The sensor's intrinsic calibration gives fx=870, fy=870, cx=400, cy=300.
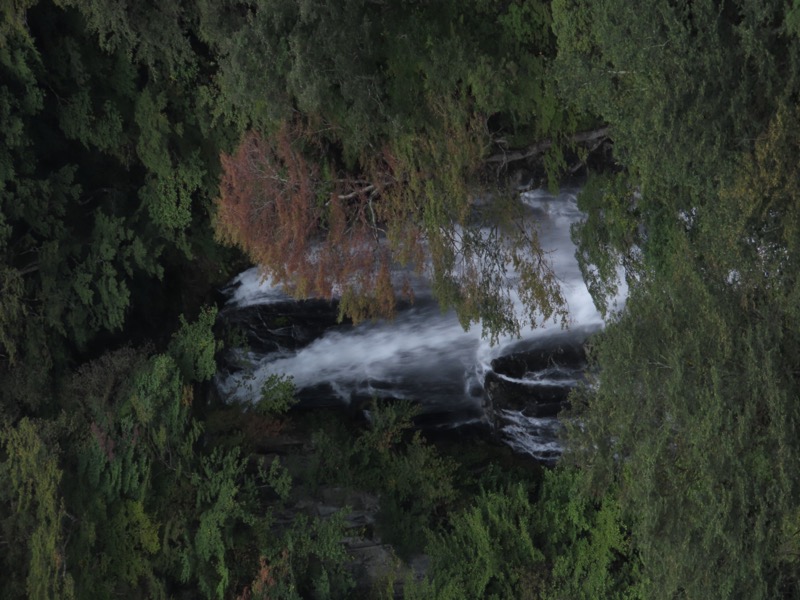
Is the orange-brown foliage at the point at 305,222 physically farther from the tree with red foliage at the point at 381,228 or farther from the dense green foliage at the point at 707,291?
the dense green foliage at the point at 707,291

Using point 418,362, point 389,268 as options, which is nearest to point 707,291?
point 389,268

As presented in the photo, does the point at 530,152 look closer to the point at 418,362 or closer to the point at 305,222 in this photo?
the point at 305,222

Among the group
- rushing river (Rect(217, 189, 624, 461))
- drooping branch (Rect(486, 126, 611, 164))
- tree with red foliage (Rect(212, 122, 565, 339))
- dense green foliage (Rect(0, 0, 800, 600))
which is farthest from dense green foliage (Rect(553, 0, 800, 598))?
rushing river (Rect(217, 189, 624, 461))

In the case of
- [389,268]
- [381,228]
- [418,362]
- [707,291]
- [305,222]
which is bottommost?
[707,291]

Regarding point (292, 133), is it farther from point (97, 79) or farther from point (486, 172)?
point (97, 79)

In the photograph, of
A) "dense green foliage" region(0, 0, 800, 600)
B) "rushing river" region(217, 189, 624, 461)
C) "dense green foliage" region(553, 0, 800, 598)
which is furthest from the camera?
"rushing river" region(217, 189, 624, 461)

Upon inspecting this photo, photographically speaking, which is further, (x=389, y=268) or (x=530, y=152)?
(x=389, y=268)

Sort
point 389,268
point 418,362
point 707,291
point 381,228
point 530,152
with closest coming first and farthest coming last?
1. point 707,291
2. point 530,152
3. point 381,228
4. point 389,268
5. point 418,362

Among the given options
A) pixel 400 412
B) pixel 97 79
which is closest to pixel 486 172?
pixel 400 412

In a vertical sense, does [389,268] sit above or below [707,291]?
above

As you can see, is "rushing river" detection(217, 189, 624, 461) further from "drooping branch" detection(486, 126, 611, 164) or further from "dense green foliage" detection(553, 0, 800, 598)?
"dense green foliage" detection(553, 0, 800, 598)
